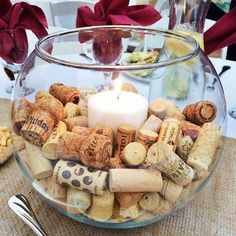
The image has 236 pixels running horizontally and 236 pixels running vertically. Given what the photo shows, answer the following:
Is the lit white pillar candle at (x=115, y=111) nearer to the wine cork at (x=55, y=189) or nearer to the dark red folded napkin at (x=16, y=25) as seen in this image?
the wine cork at (x=55, y=189)

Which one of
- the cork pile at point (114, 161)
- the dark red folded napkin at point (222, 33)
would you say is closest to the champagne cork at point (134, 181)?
the cork pile at point (114, 161)

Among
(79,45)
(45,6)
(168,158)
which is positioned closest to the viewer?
(168,158)

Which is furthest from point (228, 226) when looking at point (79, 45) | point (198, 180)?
point (79, 45)

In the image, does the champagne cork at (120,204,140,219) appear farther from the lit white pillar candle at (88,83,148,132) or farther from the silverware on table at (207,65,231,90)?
the silverware on table at (207,65,231,90)

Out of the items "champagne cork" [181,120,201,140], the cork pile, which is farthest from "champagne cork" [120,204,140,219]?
"champagne cork" [181,120,201,140]

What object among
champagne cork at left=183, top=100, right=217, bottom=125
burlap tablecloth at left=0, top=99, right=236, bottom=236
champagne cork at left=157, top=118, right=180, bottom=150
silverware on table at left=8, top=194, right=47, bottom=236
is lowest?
burlap tablecloth at left=0, top=99, right=236, bottom=236

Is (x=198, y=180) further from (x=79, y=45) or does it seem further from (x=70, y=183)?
(x=79, y=45)

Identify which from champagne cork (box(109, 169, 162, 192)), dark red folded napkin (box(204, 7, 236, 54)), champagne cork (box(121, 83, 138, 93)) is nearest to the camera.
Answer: champagne cork (box(109, 169, 162, 192))

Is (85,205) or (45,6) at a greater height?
(85,205)
